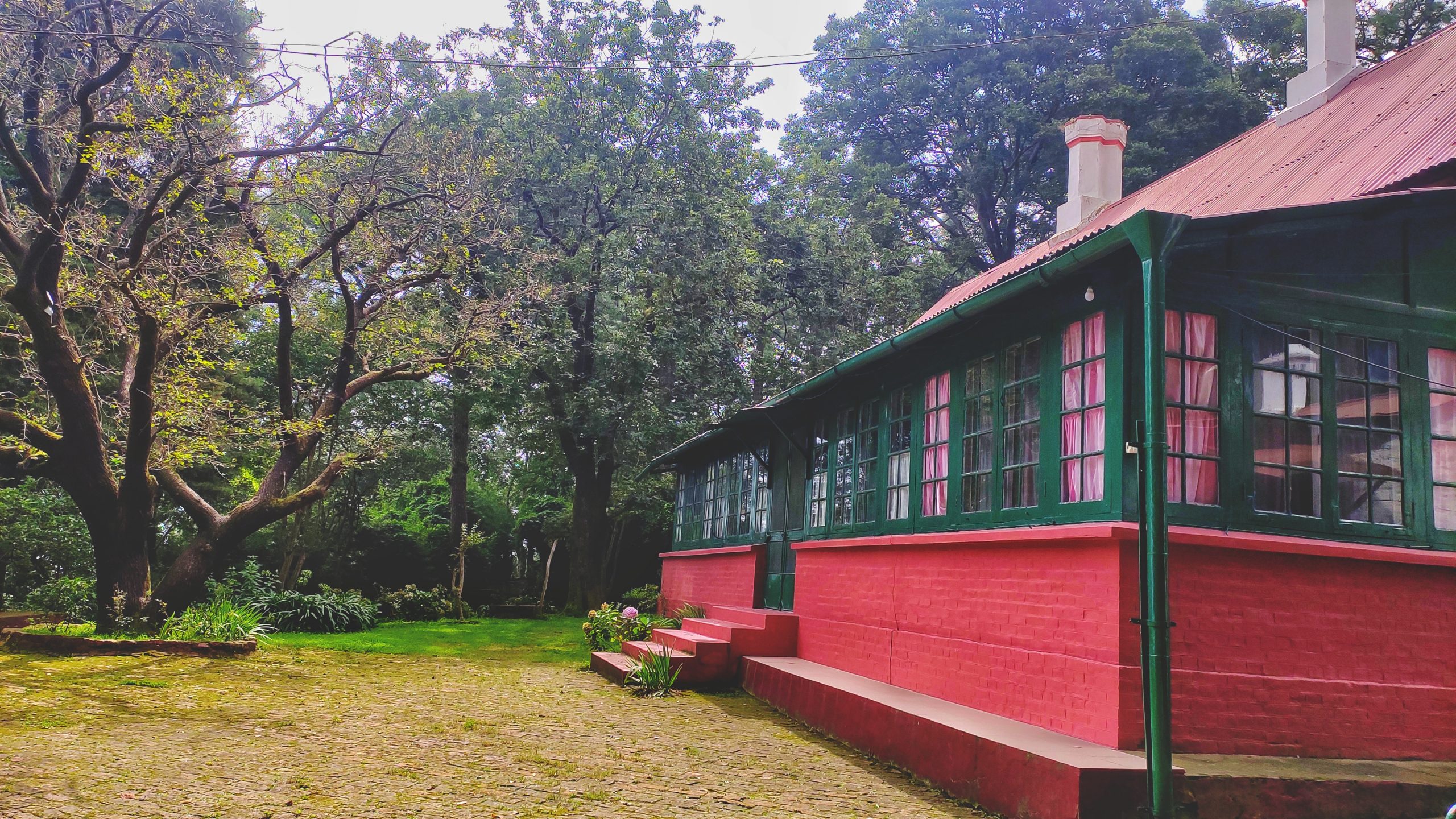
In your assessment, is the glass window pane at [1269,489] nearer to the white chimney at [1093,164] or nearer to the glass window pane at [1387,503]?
the glass window pane at [1387,503]

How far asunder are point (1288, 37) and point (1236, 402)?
21377mm

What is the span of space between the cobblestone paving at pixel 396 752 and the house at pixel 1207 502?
883 mm

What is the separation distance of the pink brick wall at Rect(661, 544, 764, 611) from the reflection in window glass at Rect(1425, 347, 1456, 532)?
26.4 feet

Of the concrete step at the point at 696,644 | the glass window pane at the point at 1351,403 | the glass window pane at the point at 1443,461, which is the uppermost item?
the glass window pane at the point at 1351,403

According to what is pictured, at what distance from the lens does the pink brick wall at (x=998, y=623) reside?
5770mm

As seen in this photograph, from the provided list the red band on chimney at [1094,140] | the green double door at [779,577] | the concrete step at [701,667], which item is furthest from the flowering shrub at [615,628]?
the red band on chimney at [1094,140]

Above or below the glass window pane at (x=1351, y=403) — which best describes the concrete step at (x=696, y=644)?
below

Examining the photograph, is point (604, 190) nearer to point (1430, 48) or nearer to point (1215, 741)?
point (1430, 48)

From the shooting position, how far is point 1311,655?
599 cm

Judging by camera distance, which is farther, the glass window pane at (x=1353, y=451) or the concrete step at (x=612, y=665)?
the concrete step at (x=612, y=665)

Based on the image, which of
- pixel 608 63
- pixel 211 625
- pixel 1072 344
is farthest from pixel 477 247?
pixel 1072 344

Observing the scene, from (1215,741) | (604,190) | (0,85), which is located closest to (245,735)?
(1215,741)

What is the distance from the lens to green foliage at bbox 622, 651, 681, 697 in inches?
396

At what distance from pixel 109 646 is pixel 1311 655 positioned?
11.7 metres
